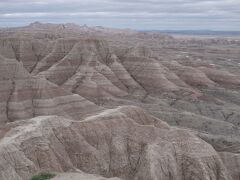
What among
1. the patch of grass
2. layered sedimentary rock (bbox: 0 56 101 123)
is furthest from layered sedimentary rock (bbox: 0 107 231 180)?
layered sedimentary rock (bbox: 0 56 101 123)

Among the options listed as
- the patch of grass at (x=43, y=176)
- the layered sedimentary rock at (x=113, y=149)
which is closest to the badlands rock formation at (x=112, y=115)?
the layered sedimentary rock at (x=113, y=149)

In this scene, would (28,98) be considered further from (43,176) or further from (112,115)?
(43,176)

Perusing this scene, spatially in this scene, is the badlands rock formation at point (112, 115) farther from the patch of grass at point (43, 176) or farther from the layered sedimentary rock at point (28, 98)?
the patch of grass at point (43, 176)

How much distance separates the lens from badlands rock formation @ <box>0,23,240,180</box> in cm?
4025

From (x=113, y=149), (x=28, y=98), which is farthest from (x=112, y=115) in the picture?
(x=28, y=98)

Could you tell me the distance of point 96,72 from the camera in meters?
91.9

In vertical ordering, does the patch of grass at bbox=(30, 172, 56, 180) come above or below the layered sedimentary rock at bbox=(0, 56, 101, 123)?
above

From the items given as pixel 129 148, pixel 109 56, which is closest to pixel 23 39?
pixel 109 56

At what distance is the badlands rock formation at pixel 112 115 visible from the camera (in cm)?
4025

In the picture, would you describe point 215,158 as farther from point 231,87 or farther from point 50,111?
point 231,87

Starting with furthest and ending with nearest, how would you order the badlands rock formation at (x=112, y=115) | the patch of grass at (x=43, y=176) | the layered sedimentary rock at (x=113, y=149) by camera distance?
1. the badlands rock formation at (x=112, y=115)
2. the layered sedimentary rock at (x=113, y=149)
3. the patch of grass at (x=43, y=176)

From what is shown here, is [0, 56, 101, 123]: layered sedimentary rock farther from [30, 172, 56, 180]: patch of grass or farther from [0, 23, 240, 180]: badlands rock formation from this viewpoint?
[30, 172, 56, 180]: patch of grass

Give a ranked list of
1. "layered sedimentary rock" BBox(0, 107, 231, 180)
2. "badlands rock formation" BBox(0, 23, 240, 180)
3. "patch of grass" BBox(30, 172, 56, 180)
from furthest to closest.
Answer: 1. "badlands rock formation" BBox(0, 23, 240, 180)
2. "layered sedimentary rock" BBox(0, 107, 231, 180)
3. "patch of grass" BBox(30, 172, 56, 180)

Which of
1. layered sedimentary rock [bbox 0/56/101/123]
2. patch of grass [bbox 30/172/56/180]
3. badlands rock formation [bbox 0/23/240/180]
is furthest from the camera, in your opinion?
layered sedimentary rock [bbox 0/56/101/123]
